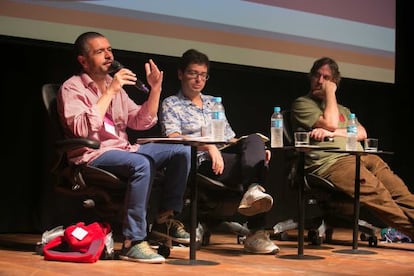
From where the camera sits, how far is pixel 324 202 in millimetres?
4168

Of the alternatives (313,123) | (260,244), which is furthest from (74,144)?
(313,123)

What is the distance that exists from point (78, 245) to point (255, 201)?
79 cm

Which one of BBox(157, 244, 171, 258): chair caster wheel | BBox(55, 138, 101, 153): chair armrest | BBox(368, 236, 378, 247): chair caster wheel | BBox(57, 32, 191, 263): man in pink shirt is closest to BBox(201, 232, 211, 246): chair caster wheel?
BBox(57, 32, 191, 263): man in pink shirt

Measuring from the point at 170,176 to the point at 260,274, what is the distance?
0.74 m

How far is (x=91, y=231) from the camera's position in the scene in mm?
3094

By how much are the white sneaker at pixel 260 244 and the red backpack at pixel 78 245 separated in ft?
2.48

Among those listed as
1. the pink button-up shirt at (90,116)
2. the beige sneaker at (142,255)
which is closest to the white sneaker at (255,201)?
the beige sneaker at (142,255)

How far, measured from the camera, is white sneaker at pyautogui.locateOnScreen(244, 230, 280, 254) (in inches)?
138

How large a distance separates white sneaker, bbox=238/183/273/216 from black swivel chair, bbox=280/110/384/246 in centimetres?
70

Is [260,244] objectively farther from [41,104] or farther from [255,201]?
[41,104]

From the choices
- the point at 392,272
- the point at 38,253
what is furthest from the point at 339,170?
the point at 38,253

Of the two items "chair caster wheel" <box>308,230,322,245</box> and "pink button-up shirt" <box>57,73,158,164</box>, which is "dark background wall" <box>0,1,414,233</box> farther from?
"chair caster wheel" <box>308,230,322,245</box>

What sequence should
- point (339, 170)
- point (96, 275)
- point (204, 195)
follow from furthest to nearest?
point (339, 170) → point (204, 195) → point (96, 275)

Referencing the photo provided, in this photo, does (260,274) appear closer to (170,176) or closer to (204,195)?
(170,176)
